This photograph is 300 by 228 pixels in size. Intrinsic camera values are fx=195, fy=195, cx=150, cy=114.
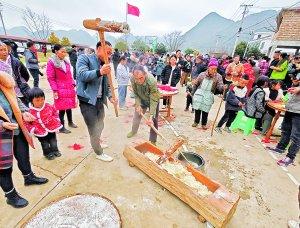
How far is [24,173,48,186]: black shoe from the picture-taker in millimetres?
2977

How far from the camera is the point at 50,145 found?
381cm

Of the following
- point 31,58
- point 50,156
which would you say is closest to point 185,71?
point 31,58

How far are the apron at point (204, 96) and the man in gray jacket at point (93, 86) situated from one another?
2794mm

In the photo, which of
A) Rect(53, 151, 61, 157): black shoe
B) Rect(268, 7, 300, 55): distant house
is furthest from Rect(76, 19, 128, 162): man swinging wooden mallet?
Rect(268, 7, 300, 55): distant house

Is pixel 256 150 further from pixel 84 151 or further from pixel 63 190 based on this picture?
pixel 63 190

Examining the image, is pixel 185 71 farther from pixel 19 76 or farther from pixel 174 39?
pixel 174 39

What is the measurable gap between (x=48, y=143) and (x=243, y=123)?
208 inches

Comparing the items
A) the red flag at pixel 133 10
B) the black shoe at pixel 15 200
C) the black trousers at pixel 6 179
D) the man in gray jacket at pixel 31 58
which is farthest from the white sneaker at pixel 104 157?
the red flag at pixel 133 10

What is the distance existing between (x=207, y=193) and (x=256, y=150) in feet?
9.52

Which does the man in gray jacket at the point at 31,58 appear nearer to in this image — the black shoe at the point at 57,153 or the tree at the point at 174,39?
the black shoe at the point at 57,153

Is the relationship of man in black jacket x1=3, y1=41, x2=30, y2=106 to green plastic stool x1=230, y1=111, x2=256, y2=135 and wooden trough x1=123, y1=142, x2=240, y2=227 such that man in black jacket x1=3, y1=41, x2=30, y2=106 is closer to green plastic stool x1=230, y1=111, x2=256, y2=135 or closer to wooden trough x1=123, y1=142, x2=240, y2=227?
wooden trough x1=123, y1=142, x2=240, y2=227

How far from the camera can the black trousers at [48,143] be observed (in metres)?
3.66

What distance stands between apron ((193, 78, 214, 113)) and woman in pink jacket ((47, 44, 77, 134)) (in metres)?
3.28

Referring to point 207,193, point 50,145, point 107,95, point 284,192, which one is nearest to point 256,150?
point 284,192
